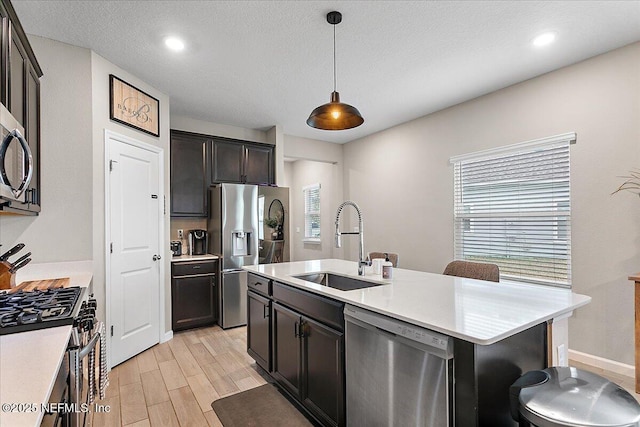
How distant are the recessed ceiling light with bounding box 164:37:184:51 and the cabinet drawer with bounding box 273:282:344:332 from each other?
2066 mm

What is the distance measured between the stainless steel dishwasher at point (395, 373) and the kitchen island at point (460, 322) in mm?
39

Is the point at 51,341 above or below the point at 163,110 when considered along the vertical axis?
below

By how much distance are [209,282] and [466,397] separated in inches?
137

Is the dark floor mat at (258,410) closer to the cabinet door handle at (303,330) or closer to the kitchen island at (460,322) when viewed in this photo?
the kitchen island at (460,322)

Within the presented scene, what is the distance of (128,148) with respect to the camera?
3.16 m

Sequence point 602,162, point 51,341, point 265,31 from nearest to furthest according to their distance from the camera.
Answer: point 51,341
point 265,31
point 602,162

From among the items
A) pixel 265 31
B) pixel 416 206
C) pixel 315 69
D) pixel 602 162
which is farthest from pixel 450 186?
pixel 265 31

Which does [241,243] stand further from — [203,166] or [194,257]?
[203,166]

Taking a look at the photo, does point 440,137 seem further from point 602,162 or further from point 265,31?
point 265,31

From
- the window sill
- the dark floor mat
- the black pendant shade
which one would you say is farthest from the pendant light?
the window sill

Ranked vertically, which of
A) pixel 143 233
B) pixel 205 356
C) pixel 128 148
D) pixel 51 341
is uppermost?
pixel 128 148

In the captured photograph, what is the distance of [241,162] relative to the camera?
4641 millimetres

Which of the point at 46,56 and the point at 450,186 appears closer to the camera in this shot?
the point at 46,56

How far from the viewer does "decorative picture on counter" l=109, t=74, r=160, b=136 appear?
9.78ft
